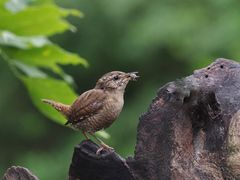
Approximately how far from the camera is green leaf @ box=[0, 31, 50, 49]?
2.97m

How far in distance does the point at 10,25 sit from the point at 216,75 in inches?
40.0

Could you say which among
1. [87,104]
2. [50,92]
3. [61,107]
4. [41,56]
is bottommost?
[87,104]

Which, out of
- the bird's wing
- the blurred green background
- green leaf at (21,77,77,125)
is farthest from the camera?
the blurred green background

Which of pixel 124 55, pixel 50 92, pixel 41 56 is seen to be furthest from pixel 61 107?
pixel 124 55

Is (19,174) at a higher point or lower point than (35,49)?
lower

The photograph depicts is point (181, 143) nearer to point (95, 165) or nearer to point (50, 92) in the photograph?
point (95, 165)

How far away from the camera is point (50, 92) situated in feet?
9.60

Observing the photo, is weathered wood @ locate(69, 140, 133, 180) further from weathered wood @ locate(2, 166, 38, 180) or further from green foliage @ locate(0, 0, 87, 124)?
green foliage @ locate(0, 0, 87, 124)

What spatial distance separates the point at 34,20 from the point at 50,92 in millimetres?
243

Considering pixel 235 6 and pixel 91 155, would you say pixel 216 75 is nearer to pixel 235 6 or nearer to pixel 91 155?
pixel 91 155

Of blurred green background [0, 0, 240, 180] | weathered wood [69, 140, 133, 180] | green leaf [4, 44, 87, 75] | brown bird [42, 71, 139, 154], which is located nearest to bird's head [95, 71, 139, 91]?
brown bird [42, 71, 139, 154]

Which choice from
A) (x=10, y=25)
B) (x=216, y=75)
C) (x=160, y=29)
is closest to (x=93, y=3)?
(x=160, y=29)

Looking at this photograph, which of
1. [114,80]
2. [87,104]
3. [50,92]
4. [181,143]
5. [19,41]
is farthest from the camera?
[19,41]

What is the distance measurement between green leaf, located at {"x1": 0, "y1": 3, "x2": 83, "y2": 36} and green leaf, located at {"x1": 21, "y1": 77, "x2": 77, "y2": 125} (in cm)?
16
